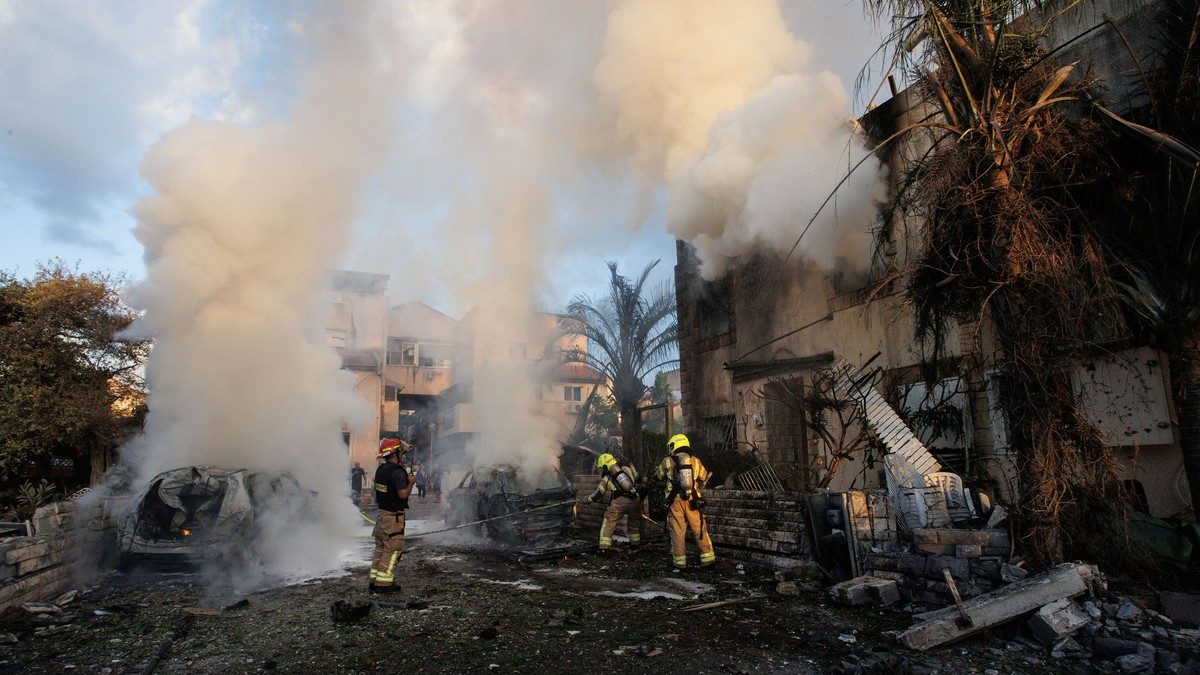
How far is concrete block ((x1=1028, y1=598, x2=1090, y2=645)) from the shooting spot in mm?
4559

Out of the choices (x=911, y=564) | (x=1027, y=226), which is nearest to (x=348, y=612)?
(x=911, y=564)

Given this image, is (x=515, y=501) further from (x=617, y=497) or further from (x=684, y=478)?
(x=684, y=478)

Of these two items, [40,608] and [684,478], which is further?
[684,478]

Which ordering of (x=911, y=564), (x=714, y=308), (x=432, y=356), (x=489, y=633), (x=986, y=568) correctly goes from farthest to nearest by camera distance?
(x=432, y=356) < (x=714, y=308) < (x=911, y=564) < (x=986, y=568) < (x=489, y=633)

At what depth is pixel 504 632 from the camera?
17.6ft

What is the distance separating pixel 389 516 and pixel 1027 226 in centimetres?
688

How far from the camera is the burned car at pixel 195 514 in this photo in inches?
314

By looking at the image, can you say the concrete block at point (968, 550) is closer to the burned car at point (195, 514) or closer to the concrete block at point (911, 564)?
the concrete block at point (911, 564)

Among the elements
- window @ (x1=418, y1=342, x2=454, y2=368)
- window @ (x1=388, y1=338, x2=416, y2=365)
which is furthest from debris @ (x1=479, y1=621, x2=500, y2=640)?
window @ (x1=388, y1=338, x2=416, y2=365)

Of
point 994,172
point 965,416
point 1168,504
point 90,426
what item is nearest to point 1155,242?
point 994,172

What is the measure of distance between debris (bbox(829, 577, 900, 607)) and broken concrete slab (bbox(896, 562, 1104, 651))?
0.86 metres

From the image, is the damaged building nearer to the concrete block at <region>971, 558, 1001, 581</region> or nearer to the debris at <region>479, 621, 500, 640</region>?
the concrete block at <region>971, 558, 1001, 581</region>

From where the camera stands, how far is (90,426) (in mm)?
14242

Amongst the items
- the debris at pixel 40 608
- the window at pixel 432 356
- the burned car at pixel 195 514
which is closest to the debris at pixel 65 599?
the debris at pixel 40 608
